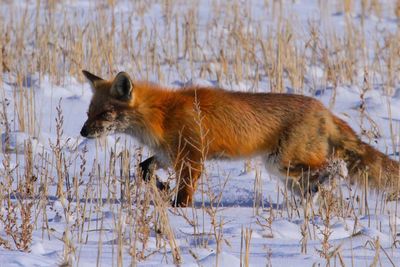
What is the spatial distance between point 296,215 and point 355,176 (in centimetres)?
113

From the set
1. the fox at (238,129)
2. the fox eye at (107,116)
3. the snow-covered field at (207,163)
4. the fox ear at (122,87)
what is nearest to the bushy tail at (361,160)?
the fox at (238,129)

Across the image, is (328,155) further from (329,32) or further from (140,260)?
(329,32)

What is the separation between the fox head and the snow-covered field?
0.71 ft

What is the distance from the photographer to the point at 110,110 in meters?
7.17

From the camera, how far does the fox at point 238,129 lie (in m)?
7.11

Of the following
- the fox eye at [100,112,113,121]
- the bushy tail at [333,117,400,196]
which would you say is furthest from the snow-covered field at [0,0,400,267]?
the fox eye at [100,112,113,121]

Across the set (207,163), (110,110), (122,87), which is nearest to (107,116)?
(110,110)

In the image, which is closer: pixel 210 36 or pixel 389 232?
pixel 389 232

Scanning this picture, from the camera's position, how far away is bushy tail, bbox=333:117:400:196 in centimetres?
724

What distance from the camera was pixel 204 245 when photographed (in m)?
4.76

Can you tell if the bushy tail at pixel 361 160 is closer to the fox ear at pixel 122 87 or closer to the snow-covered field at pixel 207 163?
the snow-covered field at pixel 207 163

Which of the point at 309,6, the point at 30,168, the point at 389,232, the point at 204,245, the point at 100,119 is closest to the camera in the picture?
the point at 204,245

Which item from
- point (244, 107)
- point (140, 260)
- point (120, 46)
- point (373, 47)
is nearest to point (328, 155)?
point (244, 107)

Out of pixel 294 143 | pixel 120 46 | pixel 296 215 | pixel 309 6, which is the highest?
pixel 309 6
